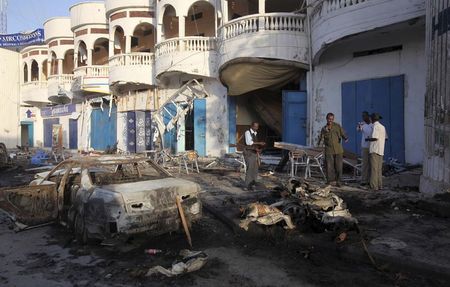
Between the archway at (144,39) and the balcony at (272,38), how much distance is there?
31.5 feet

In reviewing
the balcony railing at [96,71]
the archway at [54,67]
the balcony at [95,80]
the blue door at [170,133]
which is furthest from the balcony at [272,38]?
the archway at [54,67]

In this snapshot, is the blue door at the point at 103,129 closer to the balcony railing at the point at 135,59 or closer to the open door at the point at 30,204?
the balcony railing at the point at 135,59

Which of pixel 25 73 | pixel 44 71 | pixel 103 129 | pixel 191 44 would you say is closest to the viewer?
pixel 191 44

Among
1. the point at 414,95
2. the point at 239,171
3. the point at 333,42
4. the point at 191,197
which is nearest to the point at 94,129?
the point at 239,171

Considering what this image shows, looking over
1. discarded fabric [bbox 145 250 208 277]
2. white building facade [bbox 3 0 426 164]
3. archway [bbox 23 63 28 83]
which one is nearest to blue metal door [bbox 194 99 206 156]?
white building facade [bbox 3 0 426 164]

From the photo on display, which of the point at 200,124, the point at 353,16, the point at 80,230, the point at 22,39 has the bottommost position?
the point at 80,230

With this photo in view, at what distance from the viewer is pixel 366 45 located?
12.2 metres

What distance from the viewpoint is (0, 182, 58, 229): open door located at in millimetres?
6637

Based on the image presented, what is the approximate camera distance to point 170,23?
21719 mm

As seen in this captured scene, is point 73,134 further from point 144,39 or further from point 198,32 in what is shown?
point 198,32

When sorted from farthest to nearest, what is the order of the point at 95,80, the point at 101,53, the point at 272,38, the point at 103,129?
the point at 101,53
the point at 103,129
the point at 95,80
the point at 272,38

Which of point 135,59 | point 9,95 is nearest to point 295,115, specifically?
point 135,59

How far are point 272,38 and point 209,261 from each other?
10646mm

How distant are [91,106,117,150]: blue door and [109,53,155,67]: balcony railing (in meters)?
3.95
